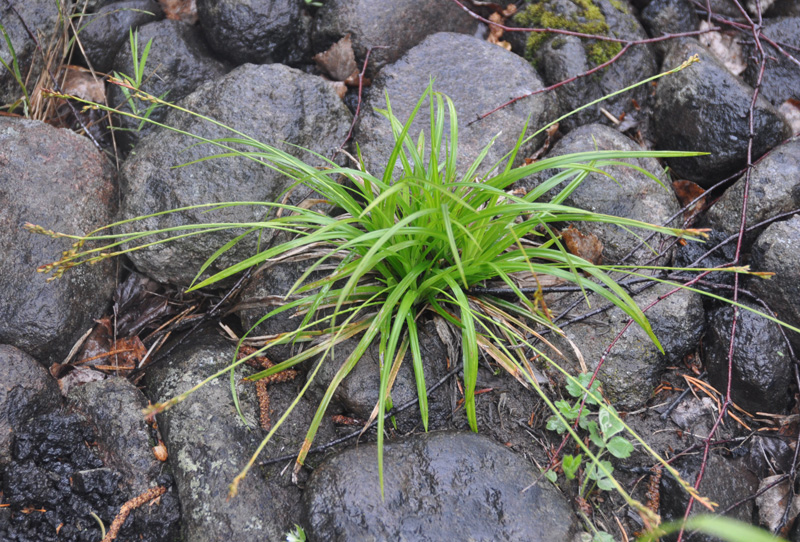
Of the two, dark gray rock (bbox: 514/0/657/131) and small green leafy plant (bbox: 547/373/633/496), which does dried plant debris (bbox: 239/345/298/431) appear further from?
dark gray rock (bbox: 514/0/657/131)

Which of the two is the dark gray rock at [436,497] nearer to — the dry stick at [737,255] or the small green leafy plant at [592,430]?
the small green leafy plant at [592,430]

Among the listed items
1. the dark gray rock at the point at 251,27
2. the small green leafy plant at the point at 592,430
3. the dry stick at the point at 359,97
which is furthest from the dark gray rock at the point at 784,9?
the dark gray rock at the point at 251,27

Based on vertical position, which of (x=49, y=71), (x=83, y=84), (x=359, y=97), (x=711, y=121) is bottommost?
(x=83, y=84)

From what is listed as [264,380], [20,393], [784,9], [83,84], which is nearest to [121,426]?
[20,393]

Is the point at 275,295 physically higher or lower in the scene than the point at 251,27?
lower

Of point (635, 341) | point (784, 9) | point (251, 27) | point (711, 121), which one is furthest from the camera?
point (784, 9)

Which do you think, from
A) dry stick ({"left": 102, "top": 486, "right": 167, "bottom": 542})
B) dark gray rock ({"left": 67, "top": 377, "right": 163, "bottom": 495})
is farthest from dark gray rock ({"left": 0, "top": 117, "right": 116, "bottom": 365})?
dry stick ({"left": 102, "top": 486, "right": 167, "bottom": 542})

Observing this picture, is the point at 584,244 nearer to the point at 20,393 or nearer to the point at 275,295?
the point at 275,295
